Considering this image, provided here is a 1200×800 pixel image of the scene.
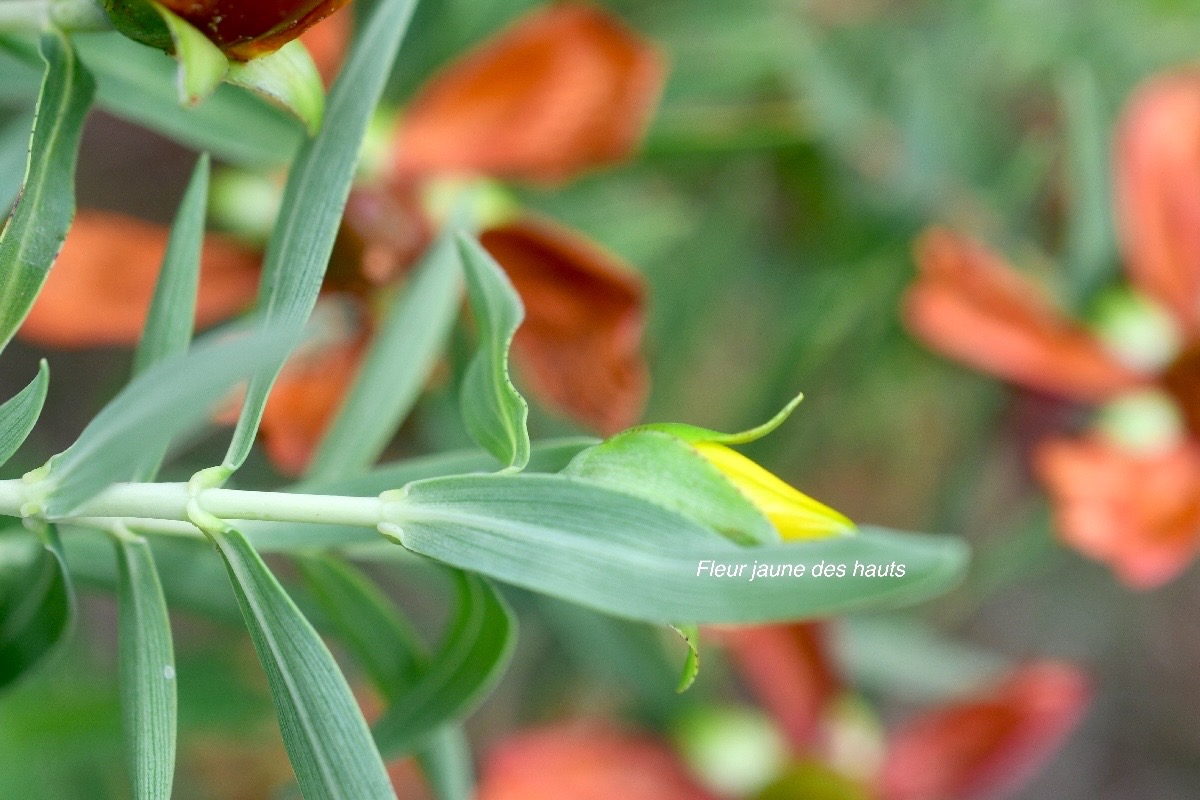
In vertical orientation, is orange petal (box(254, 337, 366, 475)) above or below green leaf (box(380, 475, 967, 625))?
below

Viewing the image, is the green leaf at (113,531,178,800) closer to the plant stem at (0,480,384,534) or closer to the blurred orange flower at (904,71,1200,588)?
the plant stem at (0,480,384,534)

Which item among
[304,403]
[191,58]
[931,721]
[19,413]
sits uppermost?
[191,58]

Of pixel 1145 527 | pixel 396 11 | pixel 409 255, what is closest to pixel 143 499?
pixel 396 11

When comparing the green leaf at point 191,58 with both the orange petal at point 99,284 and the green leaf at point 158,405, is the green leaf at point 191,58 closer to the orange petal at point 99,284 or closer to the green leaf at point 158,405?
the green leaf at point 158,405

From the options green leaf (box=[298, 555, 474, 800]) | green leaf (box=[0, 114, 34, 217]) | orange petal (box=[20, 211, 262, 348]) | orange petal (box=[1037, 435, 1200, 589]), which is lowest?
orange petal (box=[1037, 435, 1200, 589])

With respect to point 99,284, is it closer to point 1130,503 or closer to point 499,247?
point 499,247

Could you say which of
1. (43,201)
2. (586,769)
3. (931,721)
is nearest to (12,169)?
(43,201)

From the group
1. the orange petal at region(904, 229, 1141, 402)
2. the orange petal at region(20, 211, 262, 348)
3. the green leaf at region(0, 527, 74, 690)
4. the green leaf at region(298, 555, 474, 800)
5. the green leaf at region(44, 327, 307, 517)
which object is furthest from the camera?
the orange petal at region(904, 229, 1141, 402)

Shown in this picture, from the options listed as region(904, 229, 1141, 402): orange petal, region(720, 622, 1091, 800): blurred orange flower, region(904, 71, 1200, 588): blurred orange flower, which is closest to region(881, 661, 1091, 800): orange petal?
region(720, 622, 1091, 800): blurred orange flower
